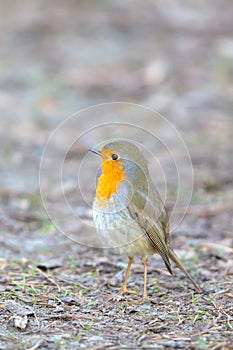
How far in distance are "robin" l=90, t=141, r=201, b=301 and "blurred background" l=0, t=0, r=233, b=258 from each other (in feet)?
3.78

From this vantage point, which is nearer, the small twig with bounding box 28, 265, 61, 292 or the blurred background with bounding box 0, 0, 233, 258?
the small twig with bounding box 28, 265, 61, 292

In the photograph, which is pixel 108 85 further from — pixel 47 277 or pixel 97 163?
pixel 47 277

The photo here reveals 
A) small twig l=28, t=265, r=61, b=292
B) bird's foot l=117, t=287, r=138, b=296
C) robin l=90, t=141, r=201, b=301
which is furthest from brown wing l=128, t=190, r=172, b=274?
small twig l=28, t=265, r=61, b=292

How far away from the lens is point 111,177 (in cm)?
429

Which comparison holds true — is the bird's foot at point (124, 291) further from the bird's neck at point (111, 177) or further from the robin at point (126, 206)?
the bird's neck at point (111, 177)

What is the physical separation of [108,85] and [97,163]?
287 cm

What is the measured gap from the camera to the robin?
4234 millimetres

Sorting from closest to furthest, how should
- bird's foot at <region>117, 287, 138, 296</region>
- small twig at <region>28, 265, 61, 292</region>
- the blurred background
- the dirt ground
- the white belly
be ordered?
the dirt ground < the white belly < bird's foot at <region>117, 287, 138, 296</region> < small twig at <region>28, 265, 61, 292</region> < the blurred background

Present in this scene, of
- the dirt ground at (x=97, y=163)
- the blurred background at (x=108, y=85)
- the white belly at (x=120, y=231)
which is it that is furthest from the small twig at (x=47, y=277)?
the white belly at (x=120, y=231)

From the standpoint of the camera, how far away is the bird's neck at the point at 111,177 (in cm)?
427

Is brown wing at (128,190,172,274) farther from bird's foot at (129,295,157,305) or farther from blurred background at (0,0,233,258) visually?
blurred background at (0,0,233,258)

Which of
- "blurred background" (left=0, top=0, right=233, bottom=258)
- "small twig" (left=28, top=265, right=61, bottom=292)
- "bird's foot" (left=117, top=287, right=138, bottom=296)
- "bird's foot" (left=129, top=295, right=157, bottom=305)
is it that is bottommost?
"bird's foot" (left=129, top=295, right=157, bottom=305)

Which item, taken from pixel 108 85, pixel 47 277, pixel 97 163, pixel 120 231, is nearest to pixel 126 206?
pixel 120 231

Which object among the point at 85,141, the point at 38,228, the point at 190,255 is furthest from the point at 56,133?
the point at 190,255
